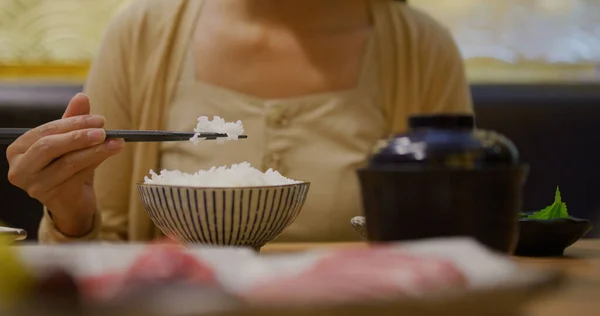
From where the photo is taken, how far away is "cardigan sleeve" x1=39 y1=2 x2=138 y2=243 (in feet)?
5.57

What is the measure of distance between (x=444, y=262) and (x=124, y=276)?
22 cm

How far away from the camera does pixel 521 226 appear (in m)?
1.01

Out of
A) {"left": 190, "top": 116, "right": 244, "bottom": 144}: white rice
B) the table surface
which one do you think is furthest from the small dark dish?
{"left": 190, "top": 116, "right": 244, "bottom": 144}: white rice

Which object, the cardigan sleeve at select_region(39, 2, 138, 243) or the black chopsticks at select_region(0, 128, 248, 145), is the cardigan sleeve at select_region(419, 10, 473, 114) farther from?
the black chopsticks at select_region(0, 128, 248, 145)

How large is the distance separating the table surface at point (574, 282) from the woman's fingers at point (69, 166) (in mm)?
267

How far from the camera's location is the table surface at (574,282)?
60 cm

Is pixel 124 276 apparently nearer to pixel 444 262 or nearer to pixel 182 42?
pixel 444 262

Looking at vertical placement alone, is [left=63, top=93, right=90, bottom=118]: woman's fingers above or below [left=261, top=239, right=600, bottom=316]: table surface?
above

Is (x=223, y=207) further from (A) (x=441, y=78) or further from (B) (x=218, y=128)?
(A) (x=441, y=78)

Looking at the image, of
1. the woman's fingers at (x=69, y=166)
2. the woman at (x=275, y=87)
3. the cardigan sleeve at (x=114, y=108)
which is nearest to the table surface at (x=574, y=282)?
the woman's fingers at (x=69, y=166)

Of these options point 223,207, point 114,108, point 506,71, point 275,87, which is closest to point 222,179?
point 223,207

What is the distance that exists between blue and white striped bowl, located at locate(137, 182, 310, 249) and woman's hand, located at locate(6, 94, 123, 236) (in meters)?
0.15

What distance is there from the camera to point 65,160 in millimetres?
1102

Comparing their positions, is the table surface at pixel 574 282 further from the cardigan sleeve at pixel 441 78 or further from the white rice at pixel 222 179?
the cardigan sleeve at pixel 441 78
